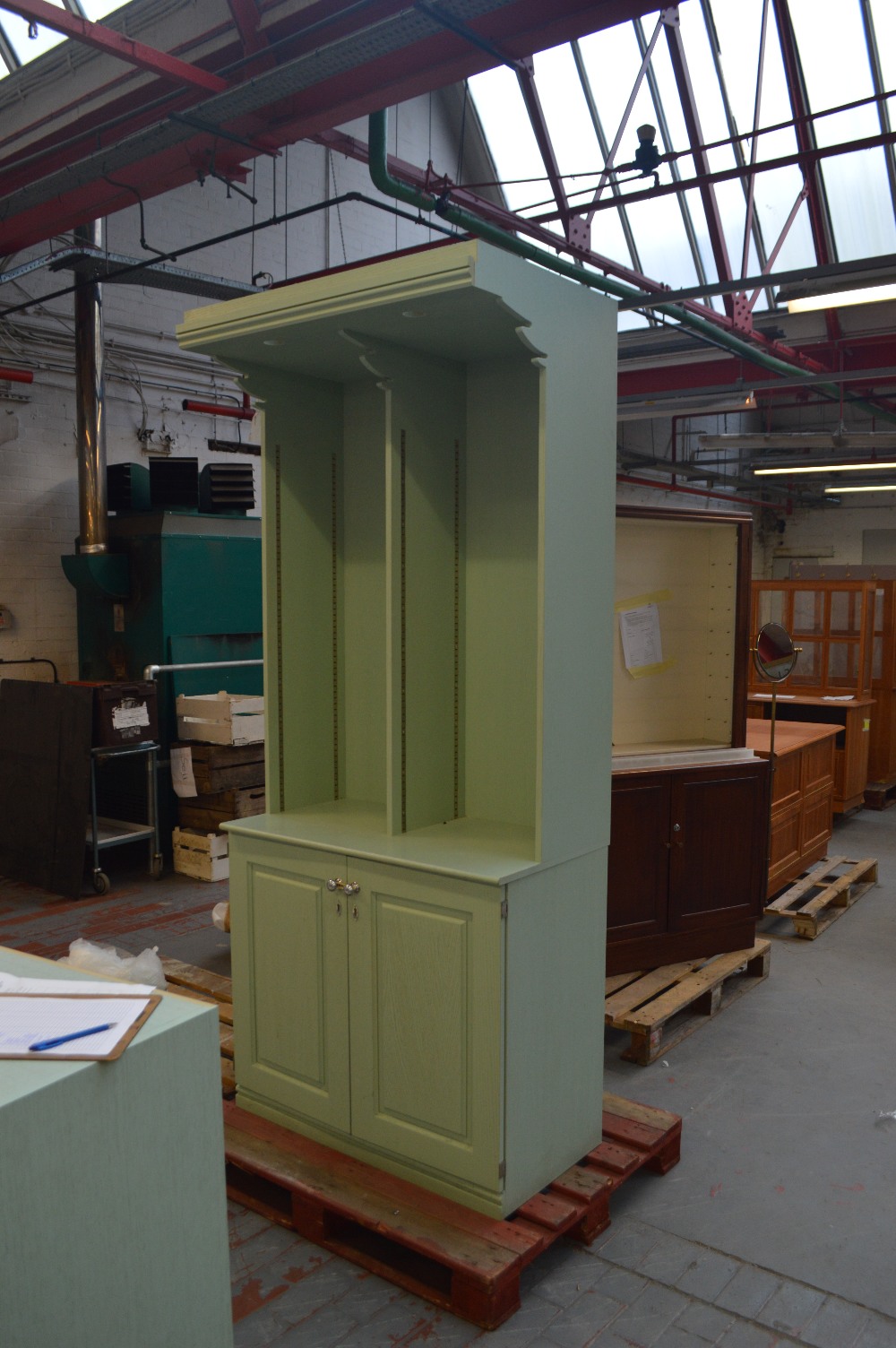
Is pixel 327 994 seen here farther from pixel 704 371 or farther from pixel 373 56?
pixel 704 371

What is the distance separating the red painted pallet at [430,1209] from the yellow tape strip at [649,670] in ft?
6.53

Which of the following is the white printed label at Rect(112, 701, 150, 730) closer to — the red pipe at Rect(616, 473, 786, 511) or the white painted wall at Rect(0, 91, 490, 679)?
the white painted wall at Rect(0, 91, 490, 679)

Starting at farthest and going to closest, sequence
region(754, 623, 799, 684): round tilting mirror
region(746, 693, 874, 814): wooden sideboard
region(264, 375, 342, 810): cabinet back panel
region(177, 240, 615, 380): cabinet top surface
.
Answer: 1. region(746, 693, 874, 814): wooden sideboard
2. region(754, 623, 799, 684): round tilting mirror
3. region(264, 375, 342, 810): cabinet back panel
4. region(177, 240, 615, 380): cabinet top surface

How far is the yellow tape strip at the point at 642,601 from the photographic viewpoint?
4.55 m

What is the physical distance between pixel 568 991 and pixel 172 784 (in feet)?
14.8

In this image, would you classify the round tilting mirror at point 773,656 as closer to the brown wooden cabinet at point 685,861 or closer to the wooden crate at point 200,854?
the brown wooden cabinet at point 685,861

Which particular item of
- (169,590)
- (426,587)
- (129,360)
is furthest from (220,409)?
(426,587)

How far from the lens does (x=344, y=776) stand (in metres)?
3.64

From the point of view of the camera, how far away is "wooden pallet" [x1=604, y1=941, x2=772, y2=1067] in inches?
158

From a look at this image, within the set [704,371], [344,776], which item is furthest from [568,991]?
[704,371]

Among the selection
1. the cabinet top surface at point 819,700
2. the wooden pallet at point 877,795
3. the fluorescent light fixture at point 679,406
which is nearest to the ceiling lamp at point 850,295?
the fluorescent light fixture at point 679,406

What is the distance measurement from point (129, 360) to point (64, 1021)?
703cm

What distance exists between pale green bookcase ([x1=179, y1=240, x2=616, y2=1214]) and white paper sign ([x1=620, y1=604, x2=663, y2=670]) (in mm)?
1468

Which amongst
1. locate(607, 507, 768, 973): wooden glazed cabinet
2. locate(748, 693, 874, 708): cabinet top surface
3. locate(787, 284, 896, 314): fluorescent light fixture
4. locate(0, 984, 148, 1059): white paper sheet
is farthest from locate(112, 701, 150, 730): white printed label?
locate(748, 693, 874, 708): cabinet top surface
